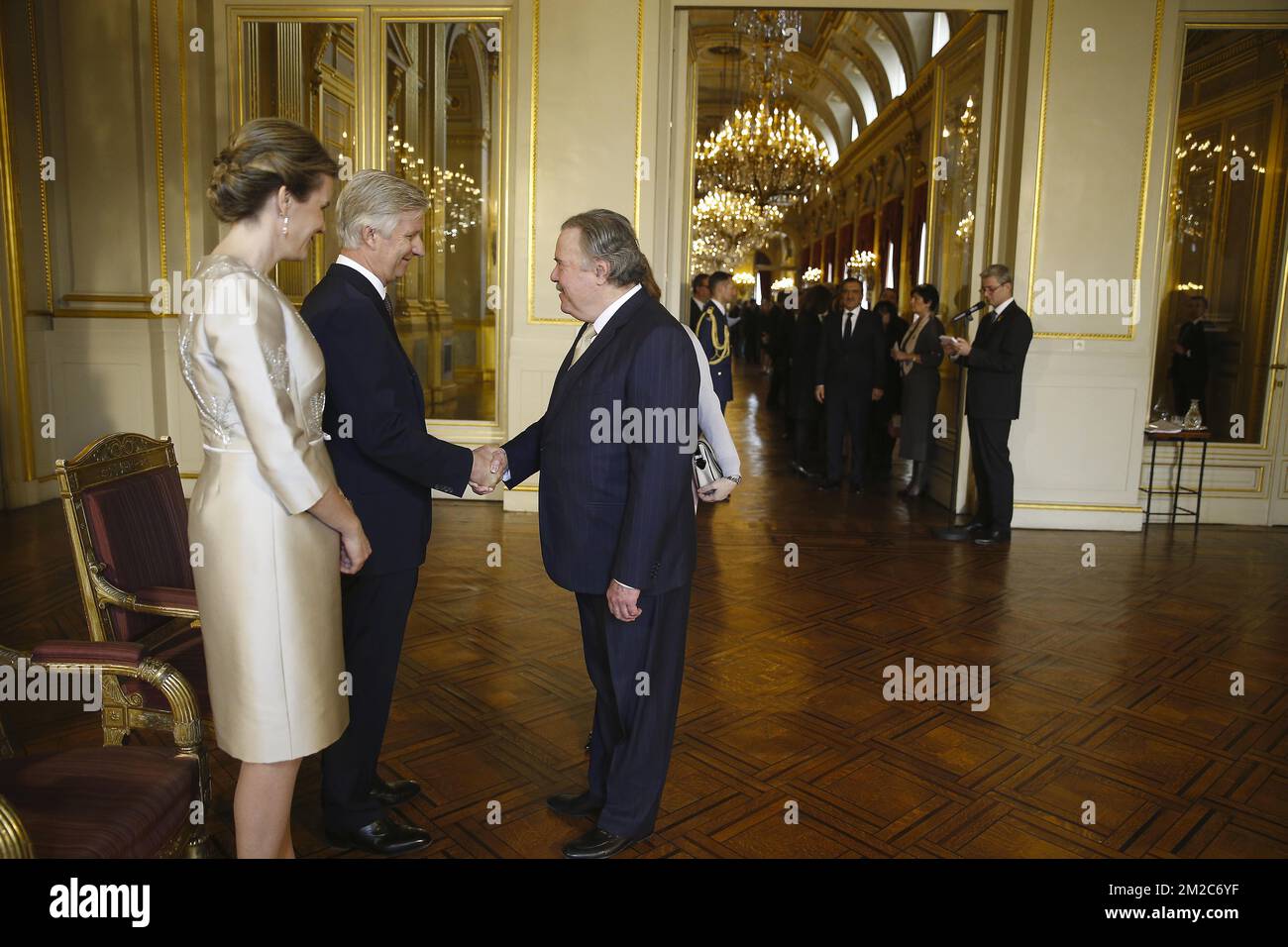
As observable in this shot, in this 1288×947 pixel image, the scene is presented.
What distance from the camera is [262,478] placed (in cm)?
178

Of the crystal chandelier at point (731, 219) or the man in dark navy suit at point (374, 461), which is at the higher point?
the crystal chandelier at point (731, 219)

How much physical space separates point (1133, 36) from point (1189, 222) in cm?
147

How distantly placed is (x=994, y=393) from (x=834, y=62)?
11563mm

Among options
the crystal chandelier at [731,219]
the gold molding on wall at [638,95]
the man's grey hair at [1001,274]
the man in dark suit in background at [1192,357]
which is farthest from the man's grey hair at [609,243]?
the crystal chandelier at [731,219]

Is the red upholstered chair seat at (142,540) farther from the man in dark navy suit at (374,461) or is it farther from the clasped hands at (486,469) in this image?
the clasped hands at (486,469)

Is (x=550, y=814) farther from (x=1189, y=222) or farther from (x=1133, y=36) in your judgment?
(x=1189, y=222)

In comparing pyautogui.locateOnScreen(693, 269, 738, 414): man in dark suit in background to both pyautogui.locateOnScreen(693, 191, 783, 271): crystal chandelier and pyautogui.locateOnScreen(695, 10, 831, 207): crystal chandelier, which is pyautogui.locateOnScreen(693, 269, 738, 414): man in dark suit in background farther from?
pyautogui.locateOnScreen(693, 191, 783, 271): crystal chandelier

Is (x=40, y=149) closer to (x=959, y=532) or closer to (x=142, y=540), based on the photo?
(x=142, y=540)

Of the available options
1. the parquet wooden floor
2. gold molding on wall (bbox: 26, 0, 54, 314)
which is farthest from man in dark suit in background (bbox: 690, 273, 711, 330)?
gold molding on wall (bbox: 26, 0, 54, 314)

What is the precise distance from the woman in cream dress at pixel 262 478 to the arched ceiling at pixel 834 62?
26.7 feet

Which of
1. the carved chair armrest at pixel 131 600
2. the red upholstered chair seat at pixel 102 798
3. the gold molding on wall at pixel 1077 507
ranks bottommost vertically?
the gold molding on wall at pixel 1077 507

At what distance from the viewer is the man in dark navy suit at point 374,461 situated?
220 cm

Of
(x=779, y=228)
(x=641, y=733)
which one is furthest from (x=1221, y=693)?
(x=779, y=228)

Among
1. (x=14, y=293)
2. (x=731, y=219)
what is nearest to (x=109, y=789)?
(x=14, y=293)
